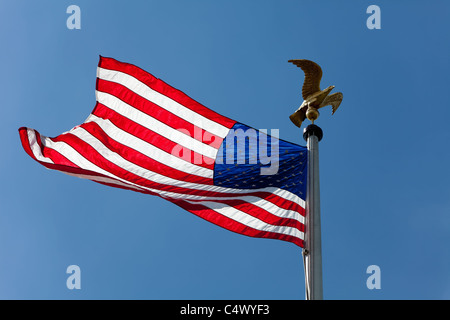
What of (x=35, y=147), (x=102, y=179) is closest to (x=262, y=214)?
(x=102, y=179)

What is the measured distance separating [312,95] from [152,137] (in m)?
3.89

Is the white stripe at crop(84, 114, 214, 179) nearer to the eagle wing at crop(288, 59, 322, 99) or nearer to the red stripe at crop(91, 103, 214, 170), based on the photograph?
the red stripe at crop(91, 103, 214, 170)

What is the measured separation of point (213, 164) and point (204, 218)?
48.8 inches

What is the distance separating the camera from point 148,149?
53.5 ft

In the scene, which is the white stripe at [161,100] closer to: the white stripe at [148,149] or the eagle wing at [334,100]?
the white stripe at [148,149]

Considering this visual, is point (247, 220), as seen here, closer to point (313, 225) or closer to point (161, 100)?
point (313, 225)

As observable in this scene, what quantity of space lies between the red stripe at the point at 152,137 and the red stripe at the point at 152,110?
387mm

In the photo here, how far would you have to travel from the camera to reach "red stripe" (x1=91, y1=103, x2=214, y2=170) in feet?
52.3

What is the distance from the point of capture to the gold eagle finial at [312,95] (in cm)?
1588

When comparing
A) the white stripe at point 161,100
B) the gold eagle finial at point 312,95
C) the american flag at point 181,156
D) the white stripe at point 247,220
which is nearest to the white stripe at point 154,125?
the american flag at point 181,156

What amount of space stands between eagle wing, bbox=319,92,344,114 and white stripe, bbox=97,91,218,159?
2.79 m

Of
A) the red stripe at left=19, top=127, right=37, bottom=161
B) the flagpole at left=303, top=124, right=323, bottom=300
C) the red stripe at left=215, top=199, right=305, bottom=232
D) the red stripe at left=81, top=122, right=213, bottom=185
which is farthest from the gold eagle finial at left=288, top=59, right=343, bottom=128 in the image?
the red stripe at left=19, top=127, right=37, bottom=161
